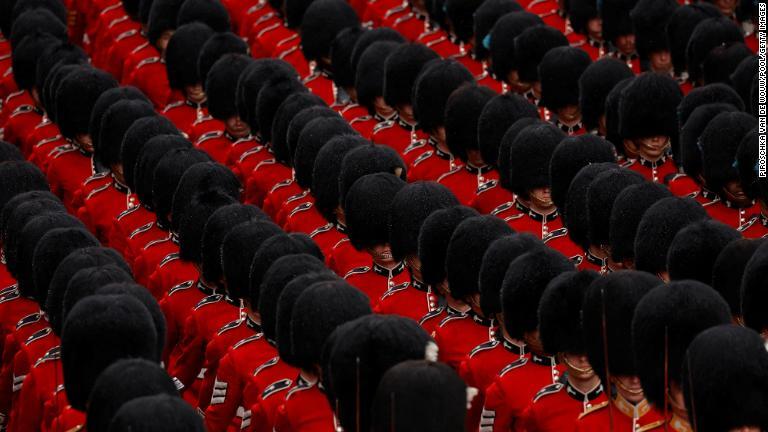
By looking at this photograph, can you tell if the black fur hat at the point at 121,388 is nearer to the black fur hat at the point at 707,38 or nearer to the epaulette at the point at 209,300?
the epaulette at the point at 209,300

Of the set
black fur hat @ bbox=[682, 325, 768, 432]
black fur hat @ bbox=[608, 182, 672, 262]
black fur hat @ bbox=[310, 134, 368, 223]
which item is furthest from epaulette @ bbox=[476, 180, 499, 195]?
black fur hat @ bbox=[682, 325, 768, 432]

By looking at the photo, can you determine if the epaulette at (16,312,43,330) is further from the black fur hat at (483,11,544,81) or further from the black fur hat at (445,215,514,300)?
the black fur hat at (483,11,544,81)

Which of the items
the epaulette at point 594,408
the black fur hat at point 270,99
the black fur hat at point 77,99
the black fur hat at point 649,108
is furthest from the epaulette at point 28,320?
the black fur hat at point 649,108

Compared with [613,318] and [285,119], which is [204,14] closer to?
[285,119]

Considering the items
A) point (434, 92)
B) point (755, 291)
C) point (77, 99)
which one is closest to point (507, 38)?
point (434, 92)

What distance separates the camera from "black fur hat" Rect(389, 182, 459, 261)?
8.94m

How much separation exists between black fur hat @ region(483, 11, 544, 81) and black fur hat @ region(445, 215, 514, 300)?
3309 mm

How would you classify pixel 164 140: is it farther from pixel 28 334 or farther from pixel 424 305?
pixel 424 305

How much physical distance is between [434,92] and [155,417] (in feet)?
14.6

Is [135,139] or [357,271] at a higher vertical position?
[135,139]

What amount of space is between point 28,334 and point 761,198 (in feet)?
12.9

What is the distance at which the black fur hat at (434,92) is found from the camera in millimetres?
10734

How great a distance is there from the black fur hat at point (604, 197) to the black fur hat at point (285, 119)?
2.32m

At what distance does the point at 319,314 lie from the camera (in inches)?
306
